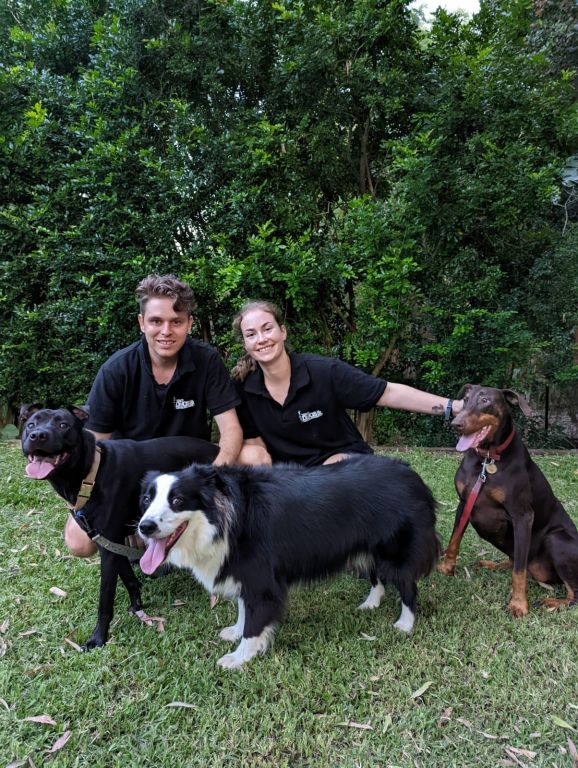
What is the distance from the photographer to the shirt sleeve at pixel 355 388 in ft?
9.25

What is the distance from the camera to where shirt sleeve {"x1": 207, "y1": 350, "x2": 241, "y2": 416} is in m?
2.90

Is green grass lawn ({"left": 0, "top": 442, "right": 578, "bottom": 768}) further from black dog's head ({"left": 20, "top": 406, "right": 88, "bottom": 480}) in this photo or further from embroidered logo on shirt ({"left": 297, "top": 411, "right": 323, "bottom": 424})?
embroidered logo on shirt ({"left": 297, "top": 411, "right": 323, "bottom": 424})

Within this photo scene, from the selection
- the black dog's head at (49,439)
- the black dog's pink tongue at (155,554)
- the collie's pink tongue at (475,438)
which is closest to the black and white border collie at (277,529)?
the black dog's pink tongue at (155,554)

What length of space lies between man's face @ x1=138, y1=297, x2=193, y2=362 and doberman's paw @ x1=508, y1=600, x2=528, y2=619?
2219 millimetres

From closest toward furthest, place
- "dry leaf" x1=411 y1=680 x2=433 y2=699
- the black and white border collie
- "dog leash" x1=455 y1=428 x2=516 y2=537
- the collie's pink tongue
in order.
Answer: "dry leaf" x1=411 y1=680 x2=433 y2=699 → the black and white border collie → the collie's pink tongue → "dog leash" x1=455 y1=428 x2=516 y2=537

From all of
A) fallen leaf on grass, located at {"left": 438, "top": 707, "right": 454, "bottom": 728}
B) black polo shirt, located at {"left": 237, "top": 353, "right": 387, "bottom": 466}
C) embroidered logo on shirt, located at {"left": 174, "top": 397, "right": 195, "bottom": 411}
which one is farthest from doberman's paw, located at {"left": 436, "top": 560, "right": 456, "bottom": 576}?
embroidered logo on shirt, located at {"left": 174, "top": 397, "right": 195, "bottom": 411}

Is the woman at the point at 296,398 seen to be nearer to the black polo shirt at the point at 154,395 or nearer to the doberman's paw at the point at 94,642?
the black polo shirt at the point at 154,395

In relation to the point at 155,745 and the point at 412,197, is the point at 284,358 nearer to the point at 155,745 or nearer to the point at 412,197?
the point at 155,745

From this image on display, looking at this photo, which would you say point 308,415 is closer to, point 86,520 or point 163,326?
point 163,326

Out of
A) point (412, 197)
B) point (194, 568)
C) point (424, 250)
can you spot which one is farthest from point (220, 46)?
point (194, 568)

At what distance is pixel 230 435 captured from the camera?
2.86 meters

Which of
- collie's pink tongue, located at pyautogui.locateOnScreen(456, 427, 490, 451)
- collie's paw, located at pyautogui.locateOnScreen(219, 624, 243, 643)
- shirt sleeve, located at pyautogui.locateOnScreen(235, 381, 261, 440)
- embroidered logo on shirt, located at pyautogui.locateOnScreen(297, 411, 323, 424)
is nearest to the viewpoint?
collie's paw, located at pyautogui.locateOnScreen(219, 624, 243, 643)

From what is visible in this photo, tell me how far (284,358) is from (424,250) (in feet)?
10.2

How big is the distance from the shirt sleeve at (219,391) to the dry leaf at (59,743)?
5.35 ft
